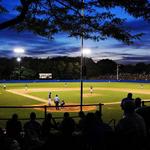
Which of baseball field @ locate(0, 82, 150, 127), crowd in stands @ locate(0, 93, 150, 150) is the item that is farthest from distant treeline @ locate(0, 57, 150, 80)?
crowd in stands @ locate(0, 93, 150, 150)

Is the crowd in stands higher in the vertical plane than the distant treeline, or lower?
lower

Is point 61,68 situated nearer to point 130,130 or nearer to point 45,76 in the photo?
point 45,76

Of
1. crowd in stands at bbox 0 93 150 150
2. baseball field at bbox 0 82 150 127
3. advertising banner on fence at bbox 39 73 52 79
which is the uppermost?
advertising banner on fence at bbox 39 73 52 79

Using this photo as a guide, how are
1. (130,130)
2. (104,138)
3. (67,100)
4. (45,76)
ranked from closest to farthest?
(130,130) < (104,138) < (67,100) < (45,76)

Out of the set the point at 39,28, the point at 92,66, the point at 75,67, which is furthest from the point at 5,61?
the point at 39,28

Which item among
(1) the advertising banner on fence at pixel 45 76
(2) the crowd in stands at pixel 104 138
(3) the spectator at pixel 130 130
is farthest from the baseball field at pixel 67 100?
(1) the advertising banner on fence at pixel 45 76

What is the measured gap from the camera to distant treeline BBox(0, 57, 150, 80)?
123 meters

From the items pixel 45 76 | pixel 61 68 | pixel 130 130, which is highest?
pixel 61 68

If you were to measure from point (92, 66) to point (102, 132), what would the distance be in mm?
146945

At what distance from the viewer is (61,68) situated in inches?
5276

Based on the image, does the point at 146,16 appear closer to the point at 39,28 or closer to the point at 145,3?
the point at 145,3

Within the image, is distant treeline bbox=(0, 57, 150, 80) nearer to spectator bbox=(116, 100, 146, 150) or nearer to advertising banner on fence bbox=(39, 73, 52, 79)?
advertising banner on fence bbox=(39, 73, 52, 79)

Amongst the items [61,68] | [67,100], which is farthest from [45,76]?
[67,100]

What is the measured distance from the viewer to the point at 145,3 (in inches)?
422
